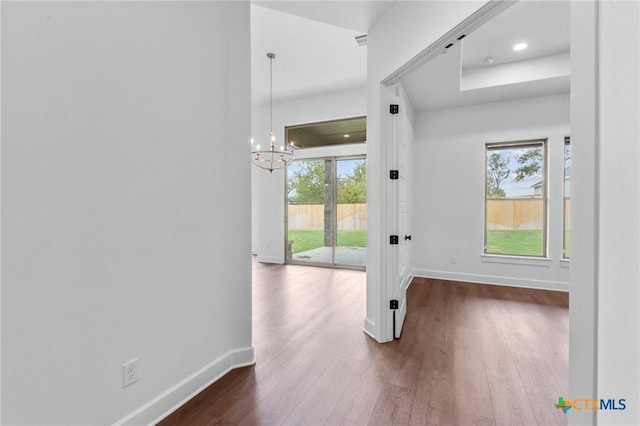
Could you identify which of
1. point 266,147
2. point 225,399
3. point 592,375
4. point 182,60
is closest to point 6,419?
point 225,399

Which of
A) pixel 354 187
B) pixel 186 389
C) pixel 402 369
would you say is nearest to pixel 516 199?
pixel 354 187

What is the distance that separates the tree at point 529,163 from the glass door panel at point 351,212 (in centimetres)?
255

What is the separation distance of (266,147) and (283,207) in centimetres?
138

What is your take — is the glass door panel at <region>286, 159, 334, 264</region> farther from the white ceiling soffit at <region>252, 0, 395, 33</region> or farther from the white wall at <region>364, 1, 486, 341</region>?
the white ceiling soffit at <region>252, 0, 395, 33</region>

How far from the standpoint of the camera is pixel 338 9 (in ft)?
8.07

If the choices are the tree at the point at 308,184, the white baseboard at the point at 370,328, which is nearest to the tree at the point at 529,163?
the tree at the point at 308,184

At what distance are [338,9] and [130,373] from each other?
2999 mm

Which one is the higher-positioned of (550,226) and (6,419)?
(550,226)

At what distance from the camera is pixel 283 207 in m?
6.14

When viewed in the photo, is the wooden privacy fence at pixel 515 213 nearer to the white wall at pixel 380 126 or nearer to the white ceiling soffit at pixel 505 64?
the white ceiling soffit at pixel 505 64

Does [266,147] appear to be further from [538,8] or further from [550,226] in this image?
[550,226]

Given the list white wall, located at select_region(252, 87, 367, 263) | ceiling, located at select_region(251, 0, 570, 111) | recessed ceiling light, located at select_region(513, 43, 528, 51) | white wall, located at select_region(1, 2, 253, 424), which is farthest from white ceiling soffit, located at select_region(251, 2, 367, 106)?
recessed ceiling light, located at select_region(513, 43, 528, 51)

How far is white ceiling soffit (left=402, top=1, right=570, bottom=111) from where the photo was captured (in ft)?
9.99

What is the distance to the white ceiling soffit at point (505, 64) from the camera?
3046mm
